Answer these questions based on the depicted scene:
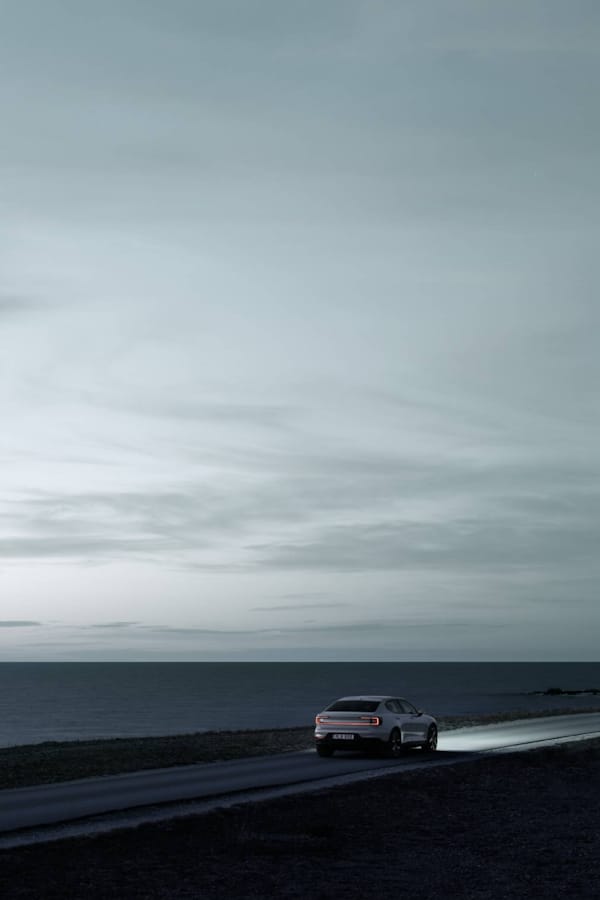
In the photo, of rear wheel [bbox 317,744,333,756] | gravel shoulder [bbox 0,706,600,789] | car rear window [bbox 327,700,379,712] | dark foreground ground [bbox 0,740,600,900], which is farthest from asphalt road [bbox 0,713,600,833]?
dark foreground ground [bbox 0,740,600,900]

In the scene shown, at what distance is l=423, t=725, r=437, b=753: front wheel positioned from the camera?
31359 mm

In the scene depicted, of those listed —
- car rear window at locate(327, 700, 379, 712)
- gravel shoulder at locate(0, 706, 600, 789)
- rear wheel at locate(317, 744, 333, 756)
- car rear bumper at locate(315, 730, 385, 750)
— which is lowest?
gravel shoulder at locate(0, 706, 600, 789)

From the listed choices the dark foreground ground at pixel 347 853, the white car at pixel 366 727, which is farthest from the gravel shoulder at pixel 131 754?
the dark foreground ground at pixel 347 853

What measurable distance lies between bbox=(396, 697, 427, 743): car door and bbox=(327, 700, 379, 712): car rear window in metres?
0.78

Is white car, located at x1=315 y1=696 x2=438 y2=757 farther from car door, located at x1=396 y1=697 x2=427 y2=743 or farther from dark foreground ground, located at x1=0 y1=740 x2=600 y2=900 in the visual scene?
dark foreground ground, located at x1=0 y1=740 x2=600 y2=900

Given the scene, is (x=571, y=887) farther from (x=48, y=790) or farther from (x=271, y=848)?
(x=48, y=790)

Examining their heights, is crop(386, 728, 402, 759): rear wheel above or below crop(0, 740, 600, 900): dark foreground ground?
above

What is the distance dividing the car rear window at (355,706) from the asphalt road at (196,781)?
4.03 ft

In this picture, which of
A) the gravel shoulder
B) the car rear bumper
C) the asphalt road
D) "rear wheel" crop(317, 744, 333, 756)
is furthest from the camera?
"rear wheel" crop(317, 744, 333, 756)

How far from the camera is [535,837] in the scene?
52.7ft

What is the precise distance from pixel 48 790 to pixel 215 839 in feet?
23.5

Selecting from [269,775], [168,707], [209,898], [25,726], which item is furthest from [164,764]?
[168,707]

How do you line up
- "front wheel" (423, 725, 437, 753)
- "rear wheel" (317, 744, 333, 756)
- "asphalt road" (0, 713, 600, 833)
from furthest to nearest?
"front wheel" (423, 725, 437, 753), "rear wheel" (317, 744, 333, 756), "asphalt road" (0, 713, 600, 833)

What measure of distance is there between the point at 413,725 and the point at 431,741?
1226 millimetres
